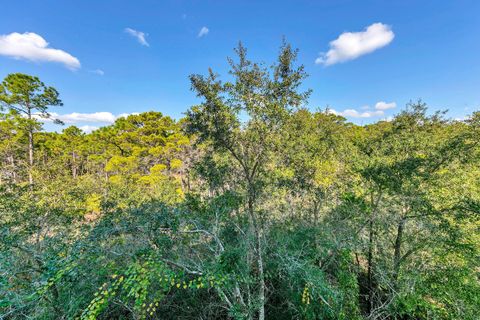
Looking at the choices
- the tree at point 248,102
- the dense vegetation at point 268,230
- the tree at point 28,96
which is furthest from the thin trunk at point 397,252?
the tree at point 28,96

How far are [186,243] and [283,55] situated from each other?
15.9 feet

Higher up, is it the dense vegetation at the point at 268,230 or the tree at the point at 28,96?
the tree at the point at 28,96

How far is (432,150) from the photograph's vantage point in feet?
20.2

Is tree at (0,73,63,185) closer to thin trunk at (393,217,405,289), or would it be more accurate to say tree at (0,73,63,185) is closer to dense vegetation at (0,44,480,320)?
dense vegetation at (0,44,480,320)

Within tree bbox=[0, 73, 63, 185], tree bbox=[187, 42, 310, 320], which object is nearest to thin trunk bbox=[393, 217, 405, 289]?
tree bbox=[187, 42, 310, 320]

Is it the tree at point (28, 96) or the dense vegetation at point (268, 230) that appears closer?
the dense vegetation at point (268, 230)

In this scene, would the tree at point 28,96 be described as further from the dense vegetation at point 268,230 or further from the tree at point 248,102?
the tree at point 248,102

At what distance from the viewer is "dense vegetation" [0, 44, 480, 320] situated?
3467mm

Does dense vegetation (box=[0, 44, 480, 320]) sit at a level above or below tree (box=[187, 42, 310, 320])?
below

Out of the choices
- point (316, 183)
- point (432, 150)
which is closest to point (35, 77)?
point (316, 183)

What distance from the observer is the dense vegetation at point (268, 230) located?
11.4 feet

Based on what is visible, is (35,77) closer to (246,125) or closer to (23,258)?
(23,258)

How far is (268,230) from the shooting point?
720cm

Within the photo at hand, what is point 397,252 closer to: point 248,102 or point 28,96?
point 248,102
